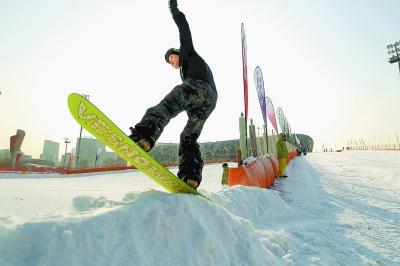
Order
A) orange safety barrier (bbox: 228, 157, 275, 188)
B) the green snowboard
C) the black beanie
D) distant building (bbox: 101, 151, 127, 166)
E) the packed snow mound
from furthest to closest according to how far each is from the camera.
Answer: distant building (bbox: 101, 151, 127, 166)
orange safety barrier (bbox: 228, 157, 275, 188)
the black beanie
the green snowboard
the packed snow mound

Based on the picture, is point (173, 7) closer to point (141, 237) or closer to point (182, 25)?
point (182, 25)

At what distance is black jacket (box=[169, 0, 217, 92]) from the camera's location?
3404 millimetres

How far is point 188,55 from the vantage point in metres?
3.48

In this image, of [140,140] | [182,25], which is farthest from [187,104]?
[182,25]

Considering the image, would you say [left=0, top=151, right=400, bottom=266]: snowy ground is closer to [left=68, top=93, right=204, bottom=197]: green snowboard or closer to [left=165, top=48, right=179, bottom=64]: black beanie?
[left=68, top=93, right=204, bottom=197]: green snowboard

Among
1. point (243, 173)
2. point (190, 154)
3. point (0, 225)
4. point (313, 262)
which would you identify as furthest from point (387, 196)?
point (0, 225)

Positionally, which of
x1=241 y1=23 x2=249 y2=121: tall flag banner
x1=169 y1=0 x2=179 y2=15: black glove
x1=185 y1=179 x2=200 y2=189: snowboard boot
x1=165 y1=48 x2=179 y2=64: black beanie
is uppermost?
x1=241 y1=23 x2=249 y2=121: tall flag banner

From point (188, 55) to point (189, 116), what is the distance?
0.67 m

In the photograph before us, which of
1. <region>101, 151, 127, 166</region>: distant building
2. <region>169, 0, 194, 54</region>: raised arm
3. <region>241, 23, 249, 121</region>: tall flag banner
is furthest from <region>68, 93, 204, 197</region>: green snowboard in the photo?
<region>101, 151, 127, 166</region>: distant building

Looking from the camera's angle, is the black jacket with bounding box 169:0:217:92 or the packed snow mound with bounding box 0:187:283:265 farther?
the black jacket with bounding box 169:0:217:92

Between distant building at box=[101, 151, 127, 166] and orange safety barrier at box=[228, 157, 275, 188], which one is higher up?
distant building at box=[101, 151, 127, 166]

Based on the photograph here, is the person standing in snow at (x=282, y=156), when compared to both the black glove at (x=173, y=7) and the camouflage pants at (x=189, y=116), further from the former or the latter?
the black glove at (x=173, y=7)

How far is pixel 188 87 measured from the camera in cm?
329

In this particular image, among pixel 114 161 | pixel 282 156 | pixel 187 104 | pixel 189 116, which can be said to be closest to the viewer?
pixel 187 104
